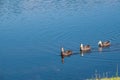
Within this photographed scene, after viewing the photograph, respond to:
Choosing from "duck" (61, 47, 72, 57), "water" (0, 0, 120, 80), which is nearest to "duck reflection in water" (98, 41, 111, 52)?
"water" (0, 0, 120, 80)

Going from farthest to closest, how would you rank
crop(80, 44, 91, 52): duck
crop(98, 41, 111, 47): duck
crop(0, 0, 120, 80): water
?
crop(98, 41, 111, 47): duck, crop(80, 44, 91, 52): duck, crop(0, 0, 120, 80): water

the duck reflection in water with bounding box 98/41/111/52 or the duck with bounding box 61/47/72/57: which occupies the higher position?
the duck reflection in water with bounding box 98/41/111/52

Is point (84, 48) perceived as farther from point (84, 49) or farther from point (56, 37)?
point (56, 37)

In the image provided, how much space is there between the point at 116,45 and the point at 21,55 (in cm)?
1013

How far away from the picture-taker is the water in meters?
30.9

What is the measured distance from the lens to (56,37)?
4041 cm

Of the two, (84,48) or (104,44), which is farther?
(104,44)

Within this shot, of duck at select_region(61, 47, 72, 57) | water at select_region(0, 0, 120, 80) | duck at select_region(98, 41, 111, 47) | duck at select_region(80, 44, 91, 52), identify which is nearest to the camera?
water at select_region(0, 0, 120, 80)

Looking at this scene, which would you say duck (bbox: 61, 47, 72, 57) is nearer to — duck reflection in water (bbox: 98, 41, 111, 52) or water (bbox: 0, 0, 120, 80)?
water (bbox: 0, 0, 120, 80)

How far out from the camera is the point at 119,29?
4134 cm

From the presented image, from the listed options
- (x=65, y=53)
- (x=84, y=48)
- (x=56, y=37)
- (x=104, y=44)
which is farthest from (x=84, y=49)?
(x=56, y=37)

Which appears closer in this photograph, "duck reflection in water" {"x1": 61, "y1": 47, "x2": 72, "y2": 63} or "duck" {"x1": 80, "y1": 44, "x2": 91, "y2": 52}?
"duck reflection in water" {"x1": 61, "y1": 47, "x2": 72, "y2": 63}

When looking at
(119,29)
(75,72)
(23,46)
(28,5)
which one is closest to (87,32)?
(119,29)

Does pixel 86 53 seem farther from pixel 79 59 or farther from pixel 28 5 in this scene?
pixel 28 5
